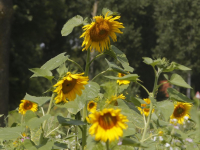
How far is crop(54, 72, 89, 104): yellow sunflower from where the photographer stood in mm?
1470

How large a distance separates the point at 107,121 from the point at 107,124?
12 millimetres

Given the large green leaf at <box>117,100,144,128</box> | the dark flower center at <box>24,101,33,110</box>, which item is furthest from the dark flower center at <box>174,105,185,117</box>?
the dark flower center at <box>24,101,33,110</box>

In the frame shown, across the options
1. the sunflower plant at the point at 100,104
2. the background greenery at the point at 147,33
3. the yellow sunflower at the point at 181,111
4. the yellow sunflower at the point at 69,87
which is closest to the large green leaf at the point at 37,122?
the sunflower plant at the point at 100,104

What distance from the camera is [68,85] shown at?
4.95 feet

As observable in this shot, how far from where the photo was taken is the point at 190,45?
24297mm

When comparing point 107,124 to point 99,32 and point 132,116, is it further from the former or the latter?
point 99,32

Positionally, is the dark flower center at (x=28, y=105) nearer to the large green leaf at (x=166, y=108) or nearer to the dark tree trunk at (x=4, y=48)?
the large green leaf at (x=166, y=108)

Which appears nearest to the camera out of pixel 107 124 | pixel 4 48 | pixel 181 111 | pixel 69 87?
pixel 107 124

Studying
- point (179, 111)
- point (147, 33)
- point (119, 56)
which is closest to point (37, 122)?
point (119, 56)

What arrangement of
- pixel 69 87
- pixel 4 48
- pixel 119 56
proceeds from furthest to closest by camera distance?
pixel 4 48 → pixel 119 56 → pixel 69 87

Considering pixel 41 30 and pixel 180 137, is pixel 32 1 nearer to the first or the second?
pixel 41 30

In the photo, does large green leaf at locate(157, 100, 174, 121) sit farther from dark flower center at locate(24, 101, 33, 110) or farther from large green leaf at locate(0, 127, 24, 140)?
dark flower center at locate(24, 101, 33, 110)

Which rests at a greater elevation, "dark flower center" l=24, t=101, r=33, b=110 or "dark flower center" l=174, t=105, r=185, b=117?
"dark flower center" l=174, t=105, r=185, b=117

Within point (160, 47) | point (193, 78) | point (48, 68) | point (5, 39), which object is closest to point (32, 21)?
point (5, 39)
